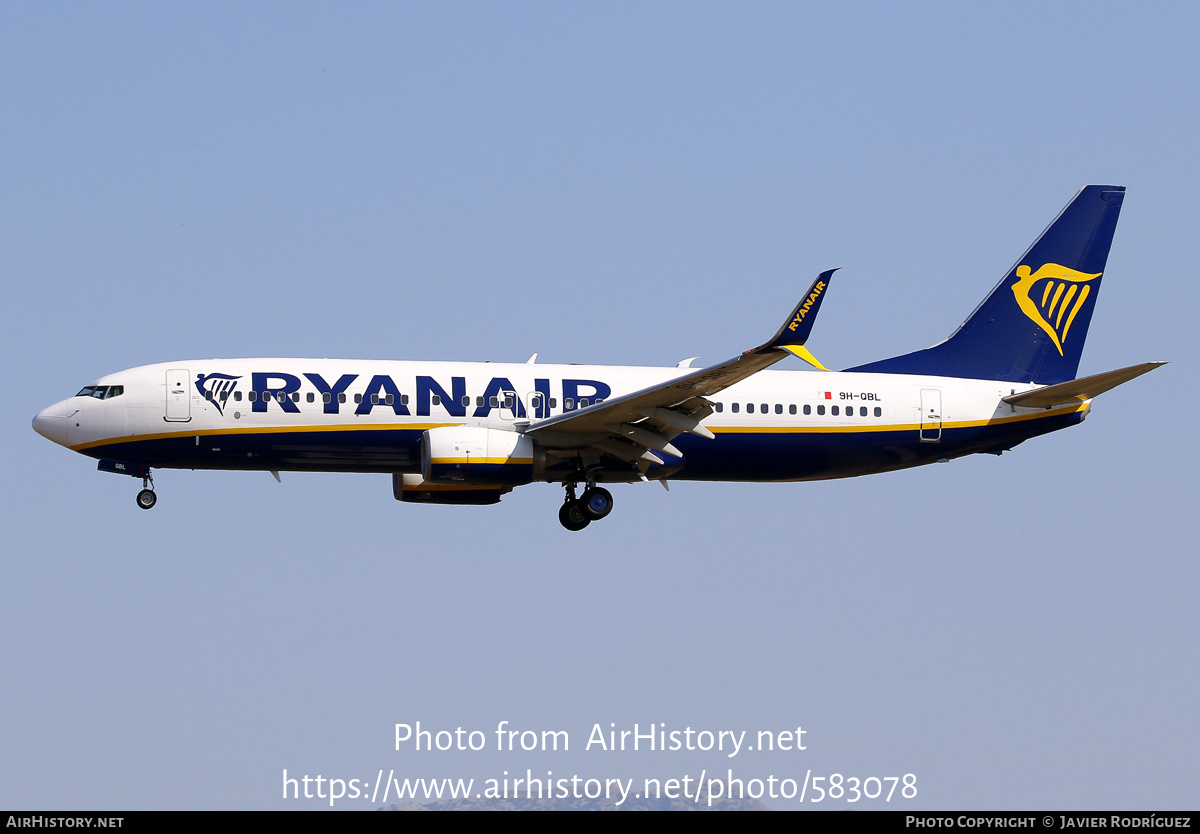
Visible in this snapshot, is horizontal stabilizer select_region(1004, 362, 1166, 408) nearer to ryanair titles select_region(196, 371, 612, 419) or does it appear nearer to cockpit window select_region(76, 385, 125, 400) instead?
ryanair titles select_region(196, 371, 612, 419)

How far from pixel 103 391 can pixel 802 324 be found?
1842cm

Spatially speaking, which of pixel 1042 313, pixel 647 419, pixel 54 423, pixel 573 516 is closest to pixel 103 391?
pixel 54 423

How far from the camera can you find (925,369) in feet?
139

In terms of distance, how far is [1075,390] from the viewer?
39406 mm

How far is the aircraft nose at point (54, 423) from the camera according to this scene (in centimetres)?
3716

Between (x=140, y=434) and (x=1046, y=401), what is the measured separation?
24.9 meters

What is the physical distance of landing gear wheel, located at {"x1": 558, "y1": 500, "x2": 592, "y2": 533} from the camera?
38406 mm

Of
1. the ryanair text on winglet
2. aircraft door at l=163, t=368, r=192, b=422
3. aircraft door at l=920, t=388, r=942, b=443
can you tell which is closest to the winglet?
the ryanair text on winglet

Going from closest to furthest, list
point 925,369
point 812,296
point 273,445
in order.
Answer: point 812,296, point 273,445, point 925,369

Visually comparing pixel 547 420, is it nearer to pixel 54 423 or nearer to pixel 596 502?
pixel 596 502

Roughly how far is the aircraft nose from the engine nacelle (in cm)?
945
